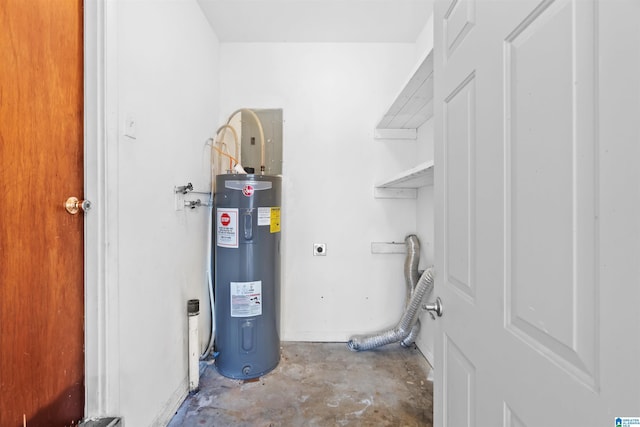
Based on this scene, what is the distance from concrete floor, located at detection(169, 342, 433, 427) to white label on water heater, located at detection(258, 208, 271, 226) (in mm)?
965

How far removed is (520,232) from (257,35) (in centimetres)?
218

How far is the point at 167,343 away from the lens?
1.38 meters

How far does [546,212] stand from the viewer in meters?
0.49

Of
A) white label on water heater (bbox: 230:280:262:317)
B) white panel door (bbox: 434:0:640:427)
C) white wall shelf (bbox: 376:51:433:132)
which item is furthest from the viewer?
white label on water heater (bbox: 230:280:262:317)

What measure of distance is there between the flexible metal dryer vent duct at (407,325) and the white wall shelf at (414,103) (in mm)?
845

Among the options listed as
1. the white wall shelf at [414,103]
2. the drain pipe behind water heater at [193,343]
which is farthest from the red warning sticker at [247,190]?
the white wall shelf at [414,103]

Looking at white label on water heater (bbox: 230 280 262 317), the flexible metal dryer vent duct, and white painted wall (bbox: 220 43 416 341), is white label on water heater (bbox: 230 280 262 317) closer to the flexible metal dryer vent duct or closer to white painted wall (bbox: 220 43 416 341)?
white painted wall (bbox: 220 43 416 341)

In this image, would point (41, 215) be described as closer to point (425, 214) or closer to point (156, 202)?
point (156, 202)

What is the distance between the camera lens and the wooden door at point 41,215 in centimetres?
75

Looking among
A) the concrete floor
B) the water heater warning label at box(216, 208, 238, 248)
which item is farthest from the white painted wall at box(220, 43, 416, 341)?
the water heater warning label at box(216, 208, 238, 248)

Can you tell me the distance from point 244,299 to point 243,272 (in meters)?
0.17

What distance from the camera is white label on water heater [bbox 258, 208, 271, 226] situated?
1.68 m

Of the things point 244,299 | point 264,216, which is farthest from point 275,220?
point 244,299

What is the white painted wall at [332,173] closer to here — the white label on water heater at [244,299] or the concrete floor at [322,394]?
the concrete floor at [322,394]
